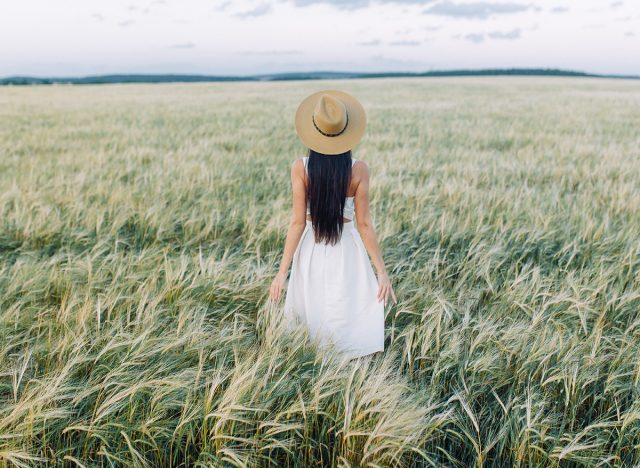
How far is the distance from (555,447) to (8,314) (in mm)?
2029

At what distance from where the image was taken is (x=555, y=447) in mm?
1358

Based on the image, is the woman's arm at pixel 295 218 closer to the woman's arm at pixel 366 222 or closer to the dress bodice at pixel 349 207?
the dress bodice at pixel 349 207

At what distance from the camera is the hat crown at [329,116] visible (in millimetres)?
1708

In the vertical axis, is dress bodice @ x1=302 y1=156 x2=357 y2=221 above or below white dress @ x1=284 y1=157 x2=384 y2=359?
above

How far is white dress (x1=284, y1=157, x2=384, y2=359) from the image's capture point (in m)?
1.99

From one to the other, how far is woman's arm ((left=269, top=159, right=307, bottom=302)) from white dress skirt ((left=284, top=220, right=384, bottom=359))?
0.11 metres

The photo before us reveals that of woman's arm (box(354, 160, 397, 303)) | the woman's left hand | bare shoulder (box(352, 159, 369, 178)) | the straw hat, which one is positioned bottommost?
the woman's left hand

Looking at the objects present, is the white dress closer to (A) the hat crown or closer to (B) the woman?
(B) the woman

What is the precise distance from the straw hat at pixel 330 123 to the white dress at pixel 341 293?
326mm

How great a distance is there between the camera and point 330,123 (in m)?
1.71

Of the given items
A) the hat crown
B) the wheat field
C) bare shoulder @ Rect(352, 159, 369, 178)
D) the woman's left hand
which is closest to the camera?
the wheat field

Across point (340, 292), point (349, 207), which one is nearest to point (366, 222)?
point (349, 207)

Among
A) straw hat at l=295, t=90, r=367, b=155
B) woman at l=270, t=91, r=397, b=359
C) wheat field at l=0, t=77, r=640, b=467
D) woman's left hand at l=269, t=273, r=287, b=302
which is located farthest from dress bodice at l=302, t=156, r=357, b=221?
wheat field at l=0, t=77, r=640, b=467

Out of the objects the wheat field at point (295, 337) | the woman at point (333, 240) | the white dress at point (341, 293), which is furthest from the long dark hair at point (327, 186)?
the wheat field at point (295, 337)
